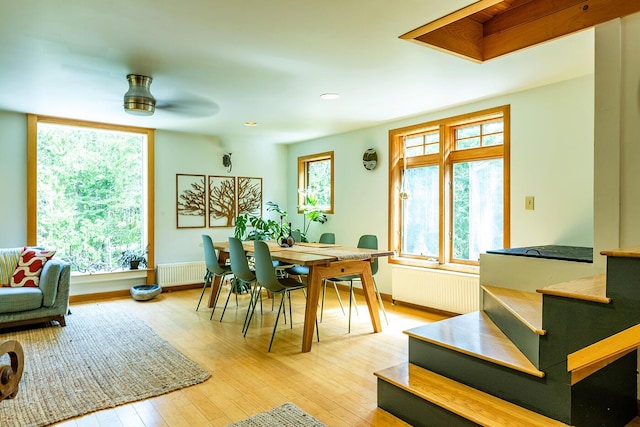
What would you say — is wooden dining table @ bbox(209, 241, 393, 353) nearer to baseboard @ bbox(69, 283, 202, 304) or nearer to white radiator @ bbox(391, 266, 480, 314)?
white radiator @ bbox(391, 266, 480, 314)

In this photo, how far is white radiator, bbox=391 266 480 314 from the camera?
3.98 metres

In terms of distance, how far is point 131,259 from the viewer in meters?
5.31

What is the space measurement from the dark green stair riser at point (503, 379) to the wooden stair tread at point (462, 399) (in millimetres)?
30

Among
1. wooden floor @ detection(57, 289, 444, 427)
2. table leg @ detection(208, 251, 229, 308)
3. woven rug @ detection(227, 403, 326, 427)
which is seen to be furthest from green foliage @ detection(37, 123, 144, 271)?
woven rug @ detection(227, 403, 326, 427)

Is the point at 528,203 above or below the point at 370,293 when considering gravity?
above

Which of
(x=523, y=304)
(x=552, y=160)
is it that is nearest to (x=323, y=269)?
(x=523, y=304)

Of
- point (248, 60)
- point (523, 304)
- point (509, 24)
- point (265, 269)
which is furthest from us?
point (265, 269)

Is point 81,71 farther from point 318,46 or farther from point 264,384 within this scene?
point 264,384

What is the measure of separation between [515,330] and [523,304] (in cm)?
30

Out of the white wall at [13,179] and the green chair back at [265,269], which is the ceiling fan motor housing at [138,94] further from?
the white wall at [13,179]

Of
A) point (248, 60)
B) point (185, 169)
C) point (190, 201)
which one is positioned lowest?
point (190, 201)

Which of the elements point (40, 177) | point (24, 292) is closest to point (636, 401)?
point (24, 292)

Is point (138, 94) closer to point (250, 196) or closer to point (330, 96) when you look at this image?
point (330, 96)

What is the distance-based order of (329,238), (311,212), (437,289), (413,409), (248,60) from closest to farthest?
(413,409) < (248,60) < (437,289) < (329,238) < (311,212)
